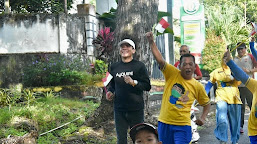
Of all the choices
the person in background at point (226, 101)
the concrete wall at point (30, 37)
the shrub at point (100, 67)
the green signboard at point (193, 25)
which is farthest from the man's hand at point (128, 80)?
the green signboard at point (193, 25)

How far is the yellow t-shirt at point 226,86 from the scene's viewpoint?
283 inches

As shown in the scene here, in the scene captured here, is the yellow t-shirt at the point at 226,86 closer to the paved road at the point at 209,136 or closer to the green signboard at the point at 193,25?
the paved road at the point at 209,136

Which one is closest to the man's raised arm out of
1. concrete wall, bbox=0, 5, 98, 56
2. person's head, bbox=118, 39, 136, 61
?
person's head, bbox=118, 39, 136, 61

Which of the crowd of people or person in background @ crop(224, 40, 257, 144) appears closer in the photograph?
person in background @ crop(224, 40, 257, 144)

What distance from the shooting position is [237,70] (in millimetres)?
4582

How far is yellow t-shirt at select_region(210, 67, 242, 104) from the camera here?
23.5 feet

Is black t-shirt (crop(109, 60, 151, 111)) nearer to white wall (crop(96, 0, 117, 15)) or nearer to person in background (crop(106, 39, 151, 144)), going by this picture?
person in background (crop(106, 39, 151, 144))

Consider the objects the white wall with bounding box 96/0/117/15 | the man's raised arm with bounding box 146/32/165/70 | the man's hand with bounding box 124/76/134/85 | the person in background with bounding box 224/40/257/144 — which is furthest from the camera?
the white wall with bounding box 96/0/117/15

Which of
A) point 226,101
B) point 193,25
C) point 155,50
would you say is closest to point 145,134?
point 155,50

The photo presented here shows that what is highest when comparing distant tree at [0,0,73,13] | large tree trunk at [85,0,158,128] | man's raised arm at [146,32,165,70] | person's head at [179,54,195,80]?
distant tree at [0,0,73,13]

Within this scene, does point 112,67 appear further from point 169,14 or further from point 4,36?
point 169,14

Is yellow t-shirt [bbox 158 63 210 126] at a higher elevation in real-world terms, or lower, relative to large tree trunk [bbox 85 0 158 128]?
lower

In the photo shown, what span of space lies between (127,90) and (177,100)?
75 cm

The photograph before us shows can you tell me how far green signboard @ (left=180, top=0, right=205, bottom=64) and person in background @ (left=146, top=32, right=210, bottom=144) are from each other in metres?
13.5
